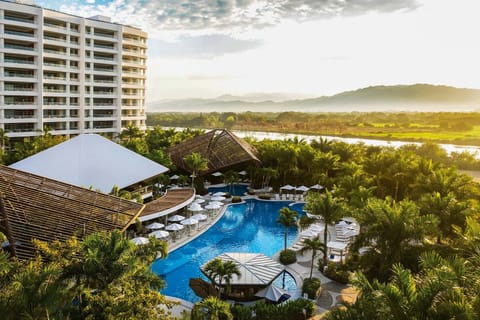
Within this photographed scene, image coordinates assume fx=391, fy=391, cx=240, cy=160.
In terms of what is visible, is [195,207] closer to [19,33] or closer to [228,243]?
[228,243]

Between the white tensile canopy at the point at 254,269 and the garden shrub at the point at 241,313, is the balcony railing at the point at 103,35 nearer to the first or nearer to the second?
the white tensile canopy at the point at 254,269

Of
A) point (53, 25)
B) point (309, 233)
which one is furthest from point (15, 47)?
point (309, 233)

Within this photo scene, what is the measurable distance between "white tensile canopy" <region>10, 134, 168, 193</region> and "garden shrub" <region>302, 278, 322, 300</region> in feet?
59.0

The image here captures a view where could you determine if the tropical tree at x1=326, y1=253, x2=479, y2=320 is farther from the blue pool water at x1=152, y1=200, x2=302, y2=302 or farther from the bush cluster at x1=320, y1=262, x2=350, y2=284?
the bush cluster at x1=320, y1=262, x2=350, y2=284

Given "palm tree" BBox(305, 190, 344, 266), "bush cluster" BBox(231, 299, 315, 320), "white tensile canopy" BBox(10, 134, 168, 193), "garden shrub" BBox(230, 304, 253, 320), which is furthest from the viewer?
"white tensile canopy" BBox(10, 134, 168, 193)

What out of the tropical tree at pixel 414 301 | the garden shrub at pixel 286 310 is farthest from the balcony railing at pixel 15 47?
the tropical tree at pixel 414 301

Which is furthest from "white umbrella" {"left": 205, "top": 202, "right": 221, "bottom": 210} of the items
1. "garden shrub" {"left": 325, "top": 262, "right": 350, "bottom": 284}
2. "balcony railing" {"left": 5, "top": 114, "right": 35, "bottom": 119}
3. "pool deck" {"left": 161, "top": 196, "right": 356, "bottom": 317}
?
"balcony railing" {"left": 5, "top": 114, "right": 35, "bottom": 119}

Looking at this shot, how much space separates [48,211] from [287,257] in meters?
14.5

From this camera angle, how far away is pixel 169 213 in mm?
31547

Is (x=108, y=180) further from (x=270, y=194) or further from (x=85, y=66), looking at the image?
(x=85, y=66)

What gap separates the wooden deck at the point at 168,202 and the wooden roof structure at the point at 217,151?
30.6ft

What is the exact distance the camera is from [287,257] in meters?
25.5

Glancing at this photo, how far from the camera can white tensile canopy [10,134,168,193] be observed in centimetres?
3199

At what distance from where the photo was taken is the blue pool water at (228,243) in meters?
23.0
